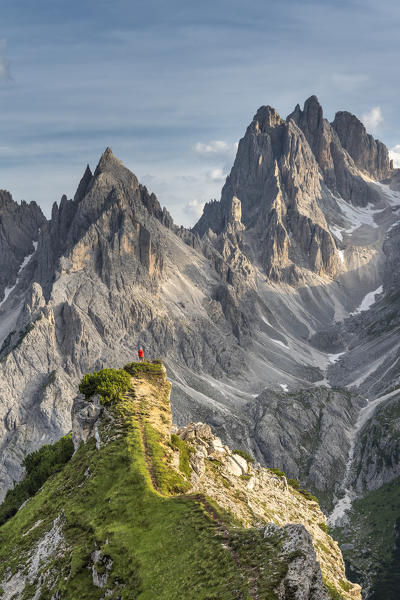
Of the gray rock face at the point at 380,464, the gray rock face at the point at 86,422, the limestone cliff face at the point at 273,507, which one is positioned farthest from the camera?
the gray rock face at the point at 380,464

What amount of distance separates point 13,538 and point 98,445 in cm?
855

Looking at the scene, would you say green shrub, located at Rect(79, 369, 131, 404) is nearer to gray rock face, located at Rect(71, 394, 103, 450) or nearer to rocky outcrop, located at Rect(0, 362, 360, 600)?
rocky outcrop, located at Rect(0, 362, 360, 600)

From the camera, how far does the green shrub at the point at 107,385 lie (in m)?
47.4

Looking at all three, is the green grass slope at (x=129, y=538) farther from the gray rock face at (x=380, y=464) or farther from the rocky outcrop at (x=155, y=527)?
the gray rock face at (x=380, y=464)

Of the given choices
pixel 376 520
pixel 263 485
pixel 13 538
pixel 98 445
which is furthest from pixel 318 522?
pixel 376 520

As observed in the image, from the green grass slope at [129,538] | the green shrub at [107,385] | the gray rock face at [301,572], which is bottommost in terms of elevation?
the gray rock face at [301,572]

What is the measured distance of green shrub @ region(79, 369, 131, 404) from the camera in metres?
47.4

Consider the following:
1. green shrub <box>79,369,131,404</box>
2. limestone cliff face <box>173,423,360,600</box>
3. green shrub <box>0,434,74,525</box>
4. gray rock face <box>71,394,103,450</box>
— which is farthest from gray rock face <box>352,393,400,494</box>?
gray rock face <box>71,394,103,450</box>

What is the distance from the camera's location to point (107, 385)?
48.5 meters

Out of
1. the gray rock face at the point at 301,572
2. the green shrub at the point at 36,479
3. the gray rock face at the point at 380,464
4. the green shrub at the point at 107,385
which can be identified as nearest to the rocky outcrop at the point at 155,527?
the gray rock face at the point at 301,572

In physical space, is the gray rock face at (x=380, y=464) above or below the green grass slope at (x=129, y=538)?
above

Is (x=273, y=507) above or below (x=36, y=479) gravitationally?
below

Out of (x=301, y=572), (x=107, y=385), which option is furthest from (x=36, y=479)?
(x=301, y=572)

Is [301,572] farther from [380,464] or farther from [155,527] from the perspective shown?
[380,464]
